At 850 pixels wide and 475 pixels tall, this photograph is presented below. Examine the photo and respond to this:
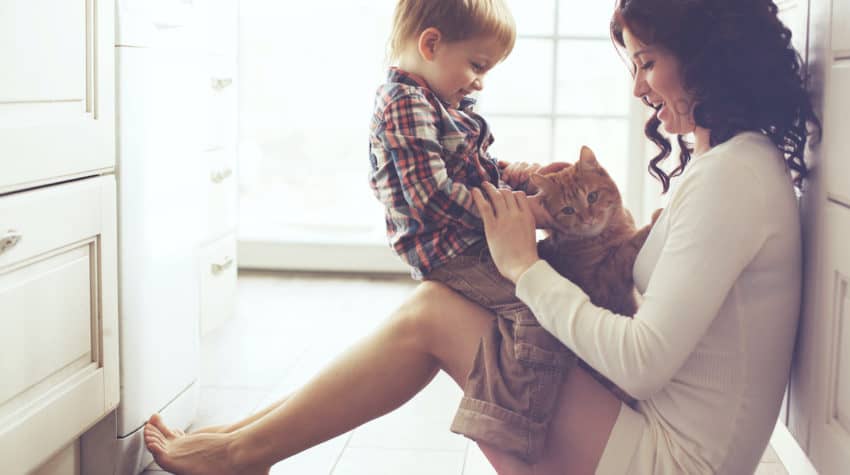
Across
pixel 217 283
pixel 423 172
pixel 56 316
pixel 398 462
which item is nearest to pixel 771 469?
pixel 398 462

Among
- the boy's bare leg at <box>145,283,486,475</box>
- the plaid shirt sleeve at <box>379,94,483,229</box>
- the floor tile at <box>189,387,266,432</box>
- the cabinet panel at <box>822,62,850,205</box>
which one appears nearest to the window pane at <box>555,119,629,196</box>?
the floor tile at <box>189,387,266,432</box>

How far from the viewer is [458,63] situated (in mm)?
A: 1697

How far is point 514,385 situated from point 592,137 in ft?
8.28

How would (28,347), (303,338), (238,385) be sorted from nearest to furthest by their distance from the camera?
1. (28,347)
2. (238,385)
3. (303,338)

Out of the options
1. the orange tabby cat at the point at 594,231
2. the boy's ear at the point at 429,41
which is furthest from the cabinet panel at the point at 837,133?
the boy's ear at the point at 429,41

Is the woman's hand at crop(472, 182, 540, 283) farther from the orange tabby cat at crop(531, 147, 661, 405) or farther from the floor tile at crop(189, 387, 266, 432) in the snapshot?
the floor tile at crop(189, 387, 266, 432)

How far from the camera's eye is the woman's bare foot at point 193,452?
166cm

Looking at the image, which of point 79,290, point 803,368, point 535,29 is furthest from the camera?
point 535,29

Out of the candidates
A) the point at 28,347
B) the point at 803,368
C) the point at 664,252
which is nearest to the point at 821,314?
the point at 803,368

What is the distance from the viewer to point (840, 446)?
3.97 ft

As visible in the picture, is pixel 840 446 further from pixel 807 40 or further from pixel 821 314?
pixel 807 40

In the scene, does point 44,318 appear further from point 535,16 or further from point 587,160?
point 535,16

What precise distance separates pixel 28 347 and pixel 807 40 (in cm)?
122

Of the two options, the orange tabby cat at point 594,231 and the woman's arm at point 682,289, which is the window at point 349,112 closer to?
the orange tabby cat at point 594,231
